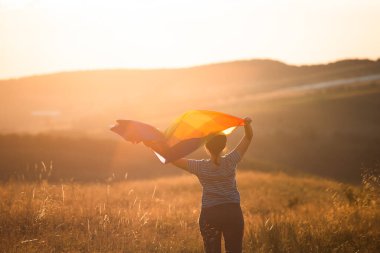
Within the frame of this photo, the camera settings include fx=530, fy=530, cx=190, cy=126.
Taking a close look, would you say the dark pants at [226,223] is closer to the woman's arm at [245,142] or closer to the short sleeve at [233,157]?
the short sleeve at [233,157]

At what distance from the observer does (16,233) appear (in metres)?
8.03

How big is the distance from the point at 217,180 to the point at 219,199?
0.71ft

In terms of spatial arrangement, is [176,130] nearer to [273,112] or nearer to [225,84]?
[273,112]

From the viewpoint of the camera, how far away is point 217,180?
589 centimetres

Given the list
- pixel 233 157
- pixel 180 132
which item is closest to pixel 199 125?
pixel 180 132

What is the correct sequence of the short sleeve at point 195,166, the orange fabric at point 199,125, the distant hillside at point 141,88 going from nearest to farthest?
the short sleeve at point 195,166, the orange fabric at point 199,125, the distant hillside at point 141,88

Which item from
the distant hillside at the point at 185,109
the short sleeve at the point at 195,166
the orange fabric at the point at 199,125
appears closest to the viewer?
the short sleeve at the point at 195,166

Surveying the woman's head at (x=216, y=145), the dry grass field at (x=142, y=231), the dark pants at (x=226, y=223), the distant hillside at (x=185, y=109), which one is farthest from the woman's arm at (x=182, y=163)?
the distant hillside at (x=185, y=109)

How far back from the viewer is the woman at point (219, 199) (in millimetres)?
5781

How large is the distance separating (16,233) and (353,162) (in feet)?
139

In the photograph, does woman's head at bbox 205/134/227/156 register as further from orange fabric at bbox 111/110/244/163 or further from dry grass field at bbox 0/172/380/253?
dry grass field at bbox 0/172/380/253

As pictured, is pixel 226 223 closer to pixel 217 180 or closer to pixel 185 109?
pixel 217 180

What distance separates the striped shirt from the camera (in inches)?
229

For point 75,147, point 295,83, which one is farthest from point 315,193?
point 295,83
